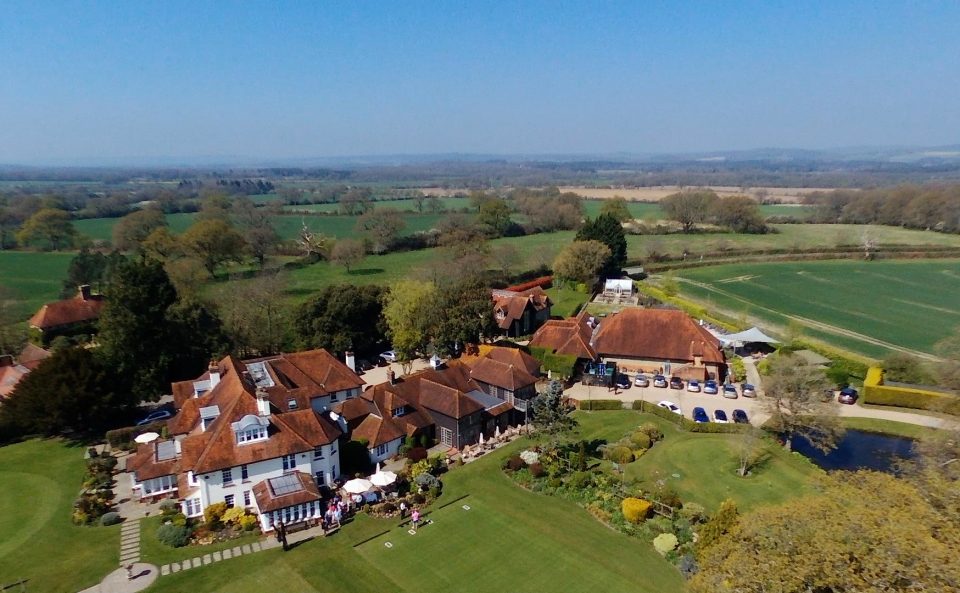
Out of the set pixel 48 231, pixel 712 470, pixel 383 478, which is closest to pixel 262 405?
pixel 383 478

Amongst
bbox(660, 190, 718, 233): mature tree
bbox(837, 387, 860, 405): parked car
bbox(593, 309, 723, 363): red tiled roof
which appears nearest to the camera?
bbox(837, 387, 860, 405): parked car

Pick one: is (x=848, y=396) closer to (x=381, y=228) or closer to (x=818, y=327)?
(x=818, y=327)

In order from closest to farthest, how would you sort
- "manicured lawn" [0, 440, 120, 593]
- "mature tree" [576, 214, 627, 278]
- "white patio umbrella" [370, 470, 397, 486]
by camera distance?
"manicured lawn" [0, 440, 120, 593], "white patio umbrella" [370, 470, 397, 486], "mature tree" [576, 214, 627, 278]

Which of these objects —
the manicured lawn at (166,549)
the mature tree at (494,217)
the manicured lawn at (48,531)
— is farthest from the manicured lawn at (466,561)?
the mature tree at (494,217)

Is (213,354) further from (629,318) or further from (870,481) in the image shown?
(870,481)

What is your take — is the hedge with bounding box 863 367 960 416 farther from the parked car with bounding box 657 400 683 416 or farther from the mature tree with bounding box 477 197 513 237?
the mature tree with bounding box 477 197 513 237

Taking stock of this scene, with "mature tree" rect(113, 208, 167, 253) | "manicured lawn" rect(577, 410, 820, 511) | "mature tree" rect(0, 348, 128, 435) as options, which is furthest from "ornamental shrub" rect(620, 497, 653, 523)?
"mature tree" rect(113, 208, 167, 253)

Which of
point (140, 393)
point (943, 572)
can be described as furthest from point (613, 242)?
point (943, 572)
